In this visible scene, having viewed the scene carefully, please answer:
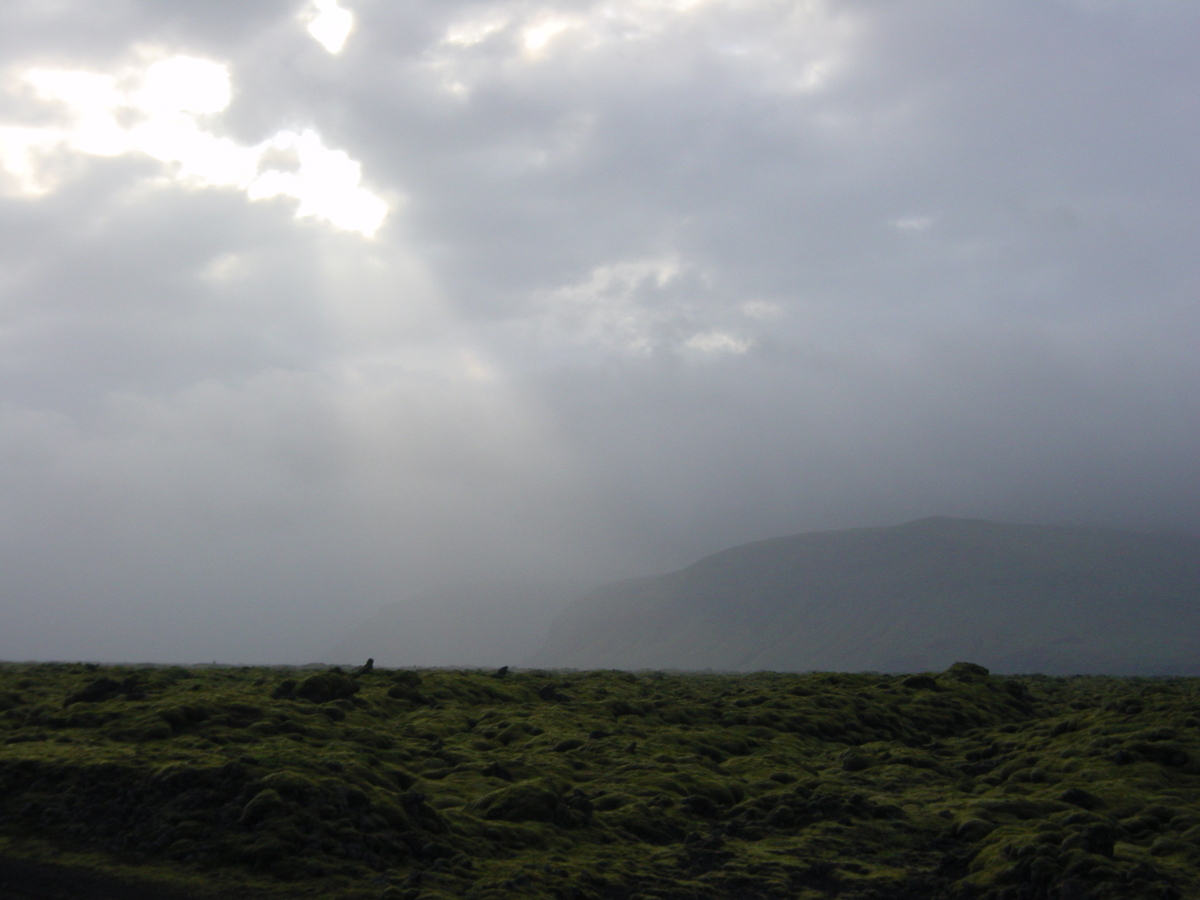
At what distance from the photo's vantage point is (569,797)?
32.8 meters

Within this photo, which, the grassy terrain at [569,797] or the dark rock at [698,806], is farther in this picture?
the dark rock at [698,806]

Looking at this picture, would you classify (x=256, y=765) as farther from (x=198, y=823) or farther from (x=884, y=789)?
(x=884, y=789)

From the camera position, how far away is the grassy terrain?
25188mm

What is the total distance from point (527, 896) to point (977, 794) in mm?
23028

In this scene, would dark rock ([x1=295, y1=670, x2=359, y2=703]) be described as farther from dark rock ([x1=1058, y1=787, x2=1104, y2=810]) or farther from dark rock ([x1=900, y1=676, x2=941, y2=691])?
dark rock ([x1=900, y1=676, x2=941, y2=691])

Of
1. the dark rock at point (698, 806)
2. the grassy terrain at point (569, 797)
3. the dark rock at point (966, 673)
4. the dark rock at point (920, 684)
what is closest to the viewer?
the grassy terrain at point (569, 797)

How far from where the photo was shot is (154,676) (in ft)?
161

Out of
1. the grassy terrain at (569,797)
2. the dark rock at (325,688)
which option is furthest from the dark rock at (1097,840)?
the dark rock at (325,688)

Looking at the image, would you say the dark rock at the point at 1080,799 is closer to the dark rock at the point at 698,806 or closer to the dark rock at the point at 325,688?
the dark rock at the point at 698,806

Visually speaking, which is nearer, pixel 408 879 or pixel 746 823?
pixel 408 879

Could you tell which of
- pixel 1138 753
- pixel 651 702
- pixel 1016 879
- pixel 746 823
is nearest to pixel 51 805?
pixel 746 823

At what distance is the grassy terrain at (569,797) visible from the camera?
25188 millimetres

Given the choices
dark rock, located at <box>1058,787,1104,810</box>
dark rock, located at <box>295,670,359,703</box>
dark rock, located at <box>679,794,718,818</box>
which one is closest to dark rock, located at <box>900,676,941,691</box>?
dark rock, located at <box>1058,787,1104,810</box>

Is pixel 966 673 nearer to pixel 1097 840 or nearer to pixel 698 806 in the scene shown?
pixel 698 806
